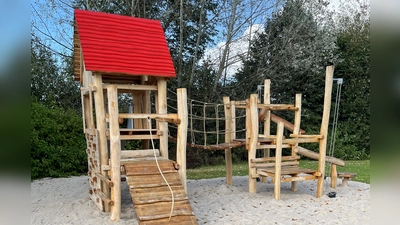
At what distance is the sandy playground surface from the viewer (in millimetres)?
4945

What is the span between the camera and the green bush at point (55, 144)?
9.48 metres

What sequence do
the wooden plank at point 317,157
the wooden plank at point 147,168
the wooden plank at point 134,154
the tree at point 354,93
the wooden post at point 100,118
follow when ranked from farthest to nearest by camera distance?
the tree at point 354,93
the wooden plank at point 317,157
the wooden plank at point 134,154
the wooden post at point 100,118
the wooden plank at point 147,168

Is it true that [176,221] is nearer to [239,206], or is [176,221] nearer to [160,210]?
[160,210]

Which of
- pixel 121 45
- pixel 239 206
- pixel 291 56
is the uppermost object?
pixel 291 56

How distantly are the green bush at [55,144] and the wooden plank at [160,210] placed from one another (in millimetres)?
6622

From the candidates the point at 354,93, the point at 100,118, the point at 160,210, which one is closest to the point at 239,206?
the point at 160,210

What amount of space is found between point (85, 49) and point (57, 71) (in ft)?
26.4

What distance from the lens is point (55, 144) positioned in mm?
9961

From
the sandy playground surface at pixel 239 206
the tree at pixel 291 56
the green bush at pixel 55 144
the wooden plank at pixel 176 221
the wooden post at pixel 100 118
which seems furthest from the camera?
the tree at pixel 291 56

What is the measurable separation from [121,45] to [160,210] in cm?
309

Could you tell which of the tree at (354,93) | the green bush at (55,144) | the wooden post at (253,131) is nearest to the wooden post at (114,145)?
the wooden post at (253,131)

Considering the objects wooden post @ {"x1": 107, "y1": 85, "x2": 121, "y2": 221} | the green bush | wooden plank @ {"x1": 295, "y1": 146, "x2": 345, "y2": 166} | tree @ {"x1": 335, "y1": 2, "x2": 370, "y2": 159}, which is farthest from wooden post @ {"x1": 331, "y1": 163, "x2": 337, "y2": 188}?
the green bush

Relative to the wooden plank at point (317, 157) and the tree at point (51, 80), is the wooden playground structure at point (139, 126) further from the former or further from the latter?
the tree at point (51, 80)

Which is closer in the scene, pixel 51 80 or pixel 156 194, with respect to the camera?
pixel 156 194
